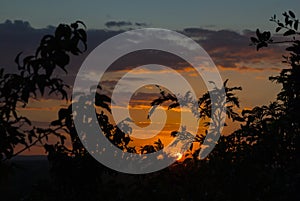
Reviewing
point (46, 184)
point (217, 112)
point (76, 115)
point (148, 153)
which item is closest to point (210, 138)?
point (217, 112)

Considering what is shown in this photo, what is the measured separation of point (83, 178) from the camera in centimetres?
818

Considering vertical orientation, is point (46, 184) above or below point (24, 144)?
below

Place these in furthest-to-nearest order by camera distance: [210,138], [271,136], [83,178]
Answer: [210,138], [271,136], [83,178]

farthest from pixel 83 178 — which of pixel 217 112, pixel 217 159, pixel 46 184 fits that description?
pixel 217 112

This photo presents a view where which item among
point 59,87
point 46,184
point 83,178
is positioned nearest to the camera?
point 59,87

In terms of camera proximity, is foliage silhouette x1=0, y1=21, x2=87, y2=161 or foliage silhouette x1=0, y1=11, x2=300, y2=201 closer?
foliage silhouette x1=0, y1=21, x2=87, y2=161

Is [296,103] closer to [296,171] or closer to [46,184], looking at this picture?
[296,171]

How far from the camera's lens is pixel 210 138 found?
36.4ft

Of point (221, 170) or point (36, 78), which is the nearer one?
point (36, 78)

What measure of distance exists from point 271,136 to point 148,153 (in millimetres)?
2080

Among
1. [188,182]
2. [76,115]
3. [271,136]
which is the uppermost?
[76,115]

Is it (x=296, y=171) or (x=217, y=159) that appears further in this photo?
(x=217, y=159)

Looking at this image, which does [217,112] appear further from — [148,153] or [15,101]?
[15,101]

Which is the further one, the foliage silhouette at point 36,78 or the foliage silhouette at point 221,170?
the foliage silhouette at point 221,170
